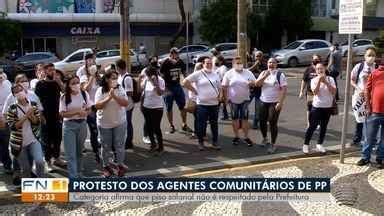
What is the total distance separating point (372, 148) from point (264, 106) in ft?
6.24

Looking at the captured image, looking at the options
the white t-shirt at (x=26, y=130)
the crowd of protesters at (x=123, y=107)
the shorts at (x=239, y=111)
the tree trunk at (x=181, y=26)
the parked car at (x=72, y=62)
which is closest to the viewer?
the white t-shirt at (x=26, y=130)

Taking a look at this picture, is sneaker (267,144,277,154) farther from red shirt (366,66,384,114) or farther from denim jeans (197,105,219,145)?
red shirt (366,66,384,114)

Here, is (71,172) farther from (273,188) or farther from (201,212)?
(273,188)

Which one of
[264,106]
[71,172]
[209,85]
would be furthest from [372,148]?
[71,172]

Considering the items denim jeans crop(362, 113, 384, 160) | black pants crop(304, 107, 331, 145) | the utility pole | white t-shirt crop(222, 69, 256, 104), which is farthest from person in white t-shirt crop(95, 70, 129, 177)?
the utility pole

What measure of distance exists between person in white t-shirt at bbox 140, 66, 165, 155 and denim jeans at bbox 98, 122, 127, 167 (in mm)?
1481

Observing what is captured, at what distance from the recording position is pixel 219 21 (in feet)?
120

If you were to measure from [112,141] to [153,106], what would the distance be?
1.67 m

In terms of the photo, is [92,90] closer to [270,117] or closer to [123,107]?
[123,107]

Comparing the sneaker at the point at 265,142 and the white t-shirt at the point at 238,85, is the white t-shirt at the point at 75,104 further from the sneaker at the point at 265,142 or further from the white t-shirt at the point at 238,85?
the sneaker at the point at 265,142

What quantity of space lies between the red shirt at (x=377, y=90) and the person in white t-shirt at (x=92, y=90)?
432 cm

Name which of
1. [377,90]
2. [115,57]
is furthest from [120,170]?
[115,57]

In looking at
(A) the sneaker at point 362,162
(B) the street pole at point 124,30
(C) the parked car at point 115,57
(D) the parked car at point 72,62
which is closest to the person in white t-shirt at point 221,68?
(A) the sneaker at point 362,162

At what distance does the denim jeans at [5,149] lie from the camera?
770cm
